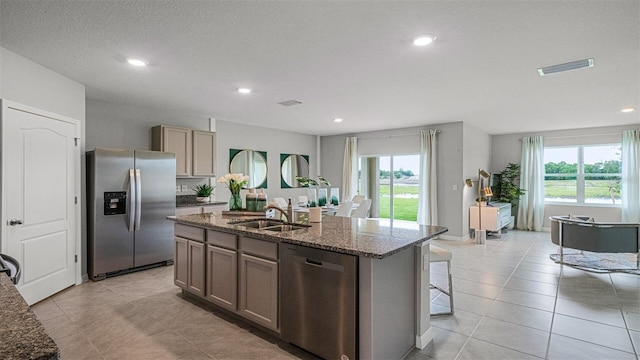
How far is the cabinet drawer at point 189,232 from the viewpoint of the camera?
3.26 meters

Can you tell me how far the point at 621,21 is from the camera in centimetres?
231

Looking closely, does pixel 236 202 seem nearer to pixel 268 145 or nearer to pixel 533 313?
pixel 533 313

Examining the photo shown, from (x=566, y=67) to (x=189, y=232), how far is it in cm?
429

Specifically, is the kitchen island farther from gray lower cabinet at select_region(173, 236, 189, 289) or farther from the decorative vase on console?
the decorative vase on console

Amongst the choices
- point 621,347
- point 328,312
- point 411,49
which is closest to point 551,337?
point 621,347

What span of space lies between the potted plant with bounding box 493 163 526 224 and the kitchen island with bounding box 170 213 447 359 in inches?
251

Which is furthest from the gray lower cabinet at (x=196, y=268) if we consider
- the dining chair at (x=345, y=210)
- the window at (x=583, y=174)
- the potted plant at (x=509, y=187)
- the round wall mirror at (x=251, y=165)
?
the window at (x=583, y=174)

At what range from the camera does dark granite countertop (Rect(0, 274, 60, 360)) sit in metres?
0.80

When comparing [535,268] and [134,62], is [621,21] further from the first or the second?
[134,62]

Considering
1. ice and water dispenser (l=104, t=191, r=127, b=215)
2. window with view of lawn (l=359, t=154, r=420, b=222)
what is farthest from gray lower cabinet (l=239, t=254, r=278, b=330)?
window with view of lawn (l=359, t=154, r=420, b=222)

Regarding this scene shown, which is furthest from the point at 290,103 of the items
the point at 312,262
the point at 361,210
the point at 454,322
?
the point at 454,322

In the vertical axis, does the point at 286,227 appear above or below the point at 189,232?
above

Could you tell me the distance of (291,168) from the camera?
8.02 m

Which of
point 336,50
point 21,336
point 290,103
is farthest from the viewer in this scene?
point 290,103
